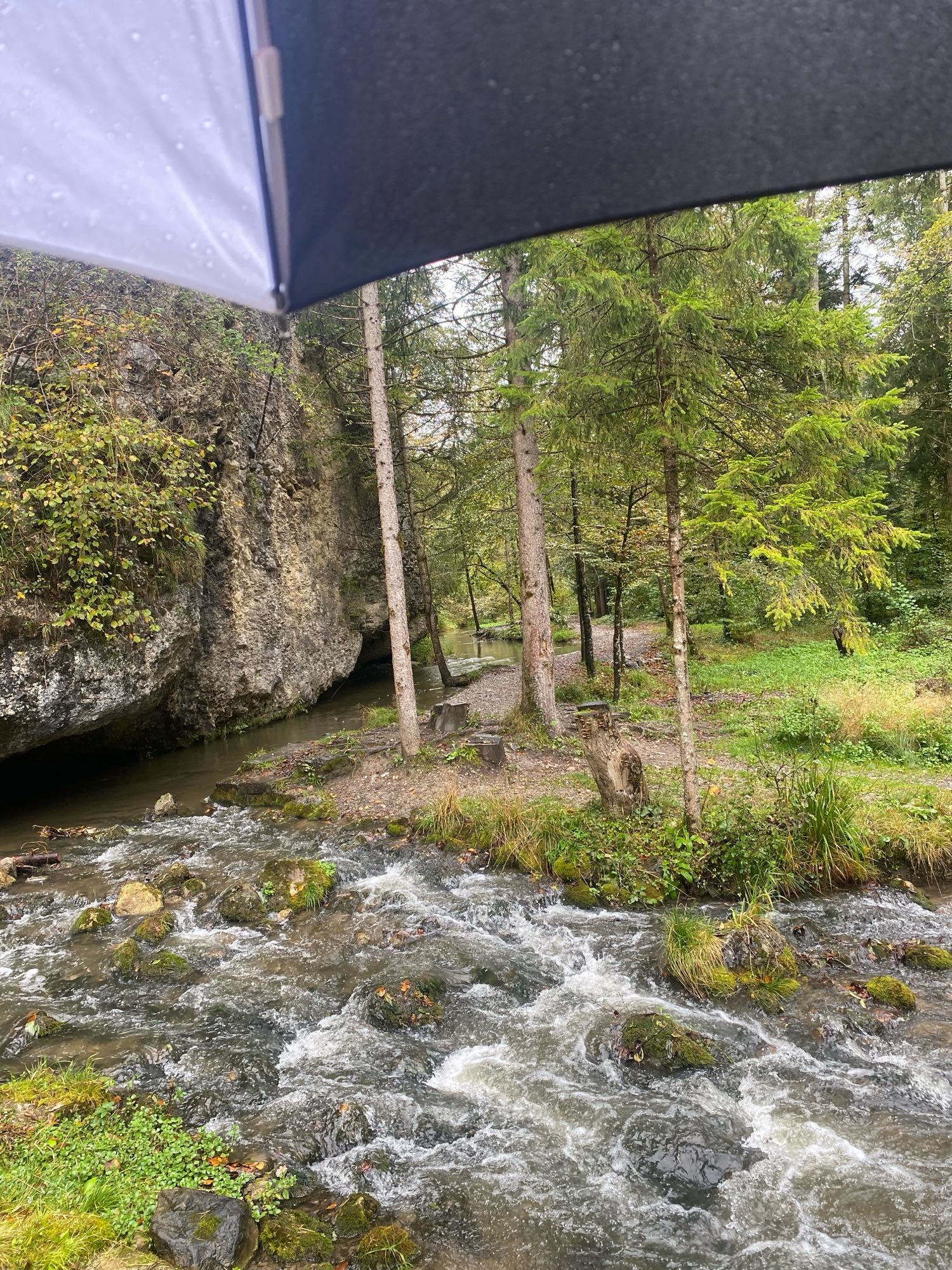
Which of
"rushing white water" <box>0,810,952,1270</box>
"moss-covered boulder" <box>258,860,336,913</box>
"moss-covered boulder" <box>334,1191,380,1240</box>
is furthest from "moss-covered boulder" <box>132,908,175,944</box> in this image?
"moss-covered boulder" <box>334,1191,380,1240</box>

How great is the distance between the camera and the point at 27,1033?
212 inches

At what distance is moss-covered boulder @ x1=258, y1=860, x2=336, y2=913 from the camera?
25.2 feet

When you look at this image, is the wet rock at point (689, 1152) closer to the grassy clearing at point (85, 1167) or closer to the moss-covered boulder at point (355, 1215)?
the moss-covered boulder at point (355, 1215)

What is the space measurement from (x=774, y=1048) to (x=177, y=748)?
47.6ft

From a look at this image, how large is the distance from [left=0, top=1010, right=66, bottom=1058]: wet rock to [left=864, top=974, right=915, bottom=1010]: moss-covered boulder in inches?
266

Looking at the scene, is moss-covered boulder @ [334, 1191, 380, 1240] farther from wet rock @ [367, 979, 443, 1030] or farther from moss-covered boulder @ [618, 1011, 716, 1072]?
moss-covered boulder @ [618, 1011, 716, 1072]

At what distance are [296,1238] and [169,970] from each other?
356cm

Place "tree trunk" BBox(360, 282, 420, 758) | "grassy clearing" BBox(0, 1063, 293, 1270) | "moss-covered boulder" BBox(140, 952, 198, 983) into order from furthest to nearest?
"tree trunk" BBox(360, 282, 420, 758) < "moss-covered boulder" BBox(140, 952, 198, 983) < "grassy clearing" BBox(0, 1063, 293, 1270)

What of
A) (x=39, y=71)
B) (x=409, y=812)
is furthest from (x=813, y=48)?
(x=409, y=812)

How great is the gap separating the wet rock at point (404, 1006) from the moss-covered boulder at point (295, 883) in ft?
6.57

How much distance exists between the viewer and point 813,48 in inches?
40.3

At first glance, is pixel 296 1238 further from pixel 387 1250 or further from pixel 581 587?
pixel 581 587

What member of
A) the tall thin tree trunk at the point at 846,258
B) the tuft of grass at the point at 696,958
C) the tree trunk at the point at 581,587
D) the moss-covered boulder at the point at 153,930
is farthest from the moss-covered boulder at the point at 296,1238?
the tall thin tree trunk at the point at 846,258

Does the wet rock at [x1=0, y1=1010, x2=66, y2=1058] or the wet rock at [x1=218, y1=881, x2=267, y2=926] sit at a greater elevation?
the wet rock at [x1=0, y1=1010, x2=66, y2=1058]
